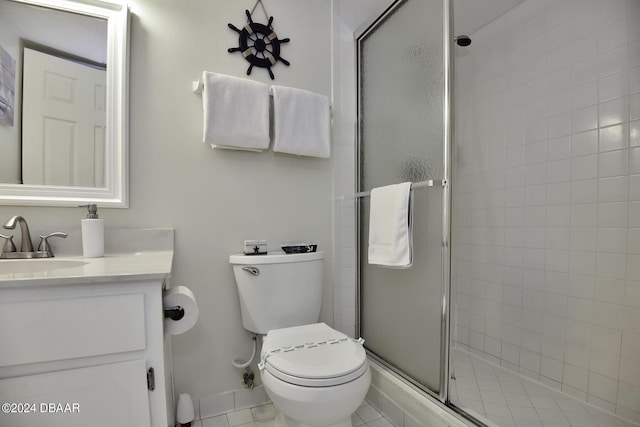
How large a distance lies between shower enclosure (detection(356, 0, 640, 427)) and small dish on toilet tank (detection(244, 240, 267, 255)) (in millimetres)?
564

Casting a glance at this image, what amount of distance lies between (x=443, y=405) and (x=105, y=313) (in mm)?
1149

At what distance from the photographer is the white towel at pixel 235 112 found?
1373mm

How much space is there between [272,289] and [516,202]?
1.43 m

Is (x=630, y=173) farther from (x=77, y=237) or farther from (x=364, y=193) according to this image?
(x=77, y=237)

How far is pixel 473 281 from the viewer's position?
2045 mm

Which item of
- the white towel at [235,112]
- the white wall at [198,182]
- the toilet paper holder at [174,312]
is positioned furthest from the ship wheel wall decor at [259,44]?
the toilet paper holder at [174,312]

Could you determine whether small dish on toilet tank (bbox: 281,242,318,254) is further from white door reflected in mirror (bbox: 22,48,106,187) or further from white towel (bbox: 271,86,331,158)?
white door reflected in mirror (bbox: 22,48,106,187)

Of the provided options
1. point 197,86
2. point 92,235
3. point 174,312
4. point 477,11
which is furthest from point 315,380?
point 477,11

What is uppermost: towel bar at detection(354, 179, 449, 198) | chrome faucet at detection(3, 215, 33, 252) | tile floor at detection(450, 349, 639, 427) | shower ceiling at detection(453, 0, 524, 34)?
shower ceiling at detection(453, 0, 524, 34)

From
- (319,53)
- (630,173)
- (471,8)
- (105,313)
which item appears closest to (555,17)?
(471,8)

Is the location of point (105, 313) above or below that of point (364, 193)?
below

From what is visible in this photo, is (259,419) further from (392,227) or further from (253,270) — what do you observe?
(392,227)

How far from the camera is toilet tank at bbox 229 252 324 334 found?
4.47ft

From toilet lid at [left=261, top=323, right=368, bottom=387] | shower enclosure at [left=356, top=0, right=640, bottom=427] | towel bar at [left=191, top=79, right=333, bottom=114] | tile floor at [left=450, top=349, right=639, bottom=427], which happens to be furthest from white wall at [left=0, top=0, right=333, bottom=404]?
tile floor at [left=450, top=349, right=639, bottom=427]
